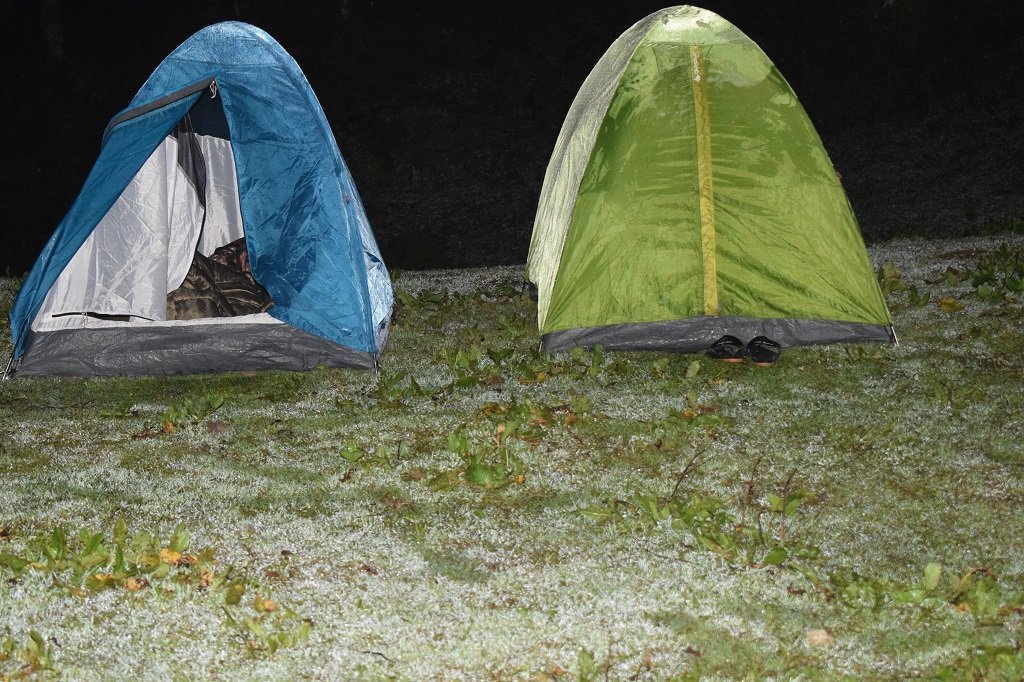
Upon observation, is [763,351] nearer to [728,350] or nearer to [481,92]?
[728,350]

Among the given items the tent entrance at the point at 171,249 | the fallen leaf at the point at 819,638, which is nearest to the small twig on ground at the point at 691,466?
the fallen leaf at the point at 819,638

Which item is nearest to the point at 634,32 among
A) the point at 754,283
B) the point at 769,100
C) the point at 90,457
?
the point at 769,100

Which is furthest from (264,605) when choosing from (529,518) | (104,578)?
(529,518)

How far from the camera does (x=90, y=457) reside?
611cm

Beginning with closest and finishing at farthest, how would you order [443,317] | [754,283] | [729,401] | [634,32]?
1. [729,401]
2. [754,283]
3. [634,32]
4. [443,317]

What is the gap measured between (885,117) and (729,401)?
47.6 feet

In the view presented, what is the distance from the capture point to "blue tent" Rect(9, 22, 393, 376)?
24.4 ft

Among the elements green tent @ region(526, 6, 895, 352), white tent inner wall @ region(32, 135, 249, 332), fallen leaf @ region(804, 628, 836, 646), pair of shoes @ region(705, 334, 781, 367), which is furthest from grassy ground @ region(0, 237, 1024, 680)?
white tent inner wall @ region(32, 135, 249, 332)

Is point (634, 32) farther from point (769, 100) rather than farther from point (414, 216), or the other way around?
point (414, 216)

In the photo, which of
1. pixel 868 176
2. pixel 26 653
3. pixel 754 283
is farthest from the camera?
pixel 868 176

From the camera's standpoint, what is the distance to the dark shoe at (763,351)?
733 centimetres

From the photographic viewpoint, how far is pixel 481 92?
70.5 feet

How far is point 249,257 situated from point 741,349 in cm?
340

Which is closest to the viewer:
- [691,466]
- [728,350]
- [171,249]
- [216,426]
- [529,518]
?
[529,518]
